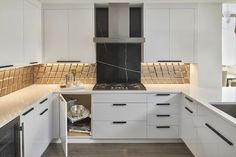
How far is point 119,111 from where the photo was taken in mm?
4336

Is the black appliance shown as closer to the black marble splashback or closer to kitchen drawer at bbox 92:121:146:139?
kitchen drawer at bbox 92:121:146:139

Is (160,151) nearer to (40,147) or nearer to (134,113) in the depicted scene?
(134,113)

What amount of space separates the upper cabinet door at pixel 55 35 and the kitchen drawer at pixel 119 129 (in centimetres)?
116

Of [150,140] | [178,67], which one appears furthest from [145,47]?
[150,140]

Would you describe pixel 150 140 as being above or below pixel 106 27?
below

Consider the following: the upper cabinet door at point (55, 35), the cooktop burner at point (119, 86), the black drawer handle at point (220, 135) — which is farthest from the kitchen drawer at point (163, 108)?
the upper cabinet door at point (55, 35)

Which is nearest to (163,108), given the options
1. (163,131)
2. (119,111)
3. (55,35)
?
(163,131)

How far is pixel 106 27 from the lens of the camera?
4871 millimetres

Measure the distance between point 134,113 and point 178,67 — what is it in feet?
4.05

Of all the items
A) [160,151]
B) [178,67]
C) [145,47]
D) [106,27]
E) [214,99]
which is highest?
[106,27]

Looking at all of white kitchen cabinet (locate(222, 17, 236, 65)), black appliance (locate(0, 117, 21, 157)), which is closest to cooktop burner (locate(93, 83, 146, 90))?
black appliance (locate(0, 117, 21, 157))

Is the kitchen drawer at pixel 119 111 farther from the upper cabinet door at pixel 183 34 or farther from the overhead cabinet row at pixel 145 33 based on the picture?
the upper cabinet door at pixel 183 34

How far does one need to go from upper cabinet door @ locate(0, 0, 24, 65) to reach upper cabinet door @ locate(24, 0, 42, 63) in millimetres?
221

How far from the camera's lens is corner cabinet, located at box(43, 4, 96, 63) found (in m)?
4.54
